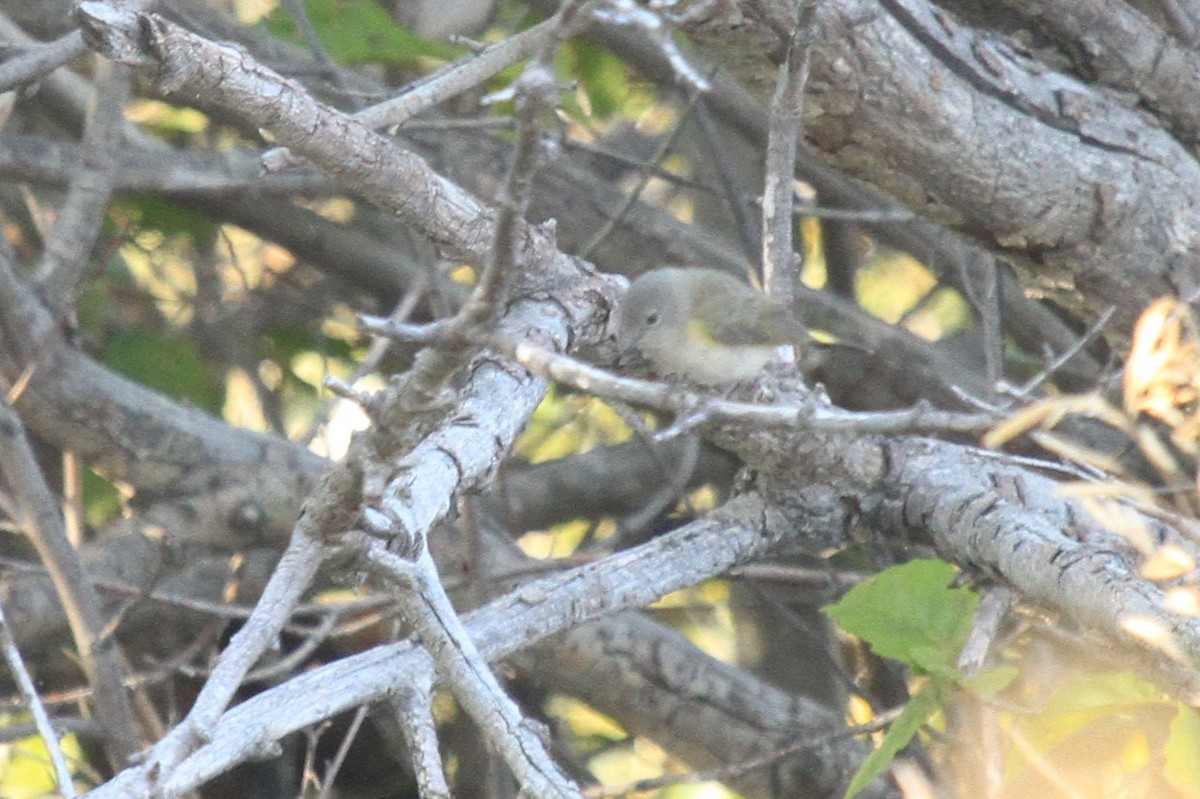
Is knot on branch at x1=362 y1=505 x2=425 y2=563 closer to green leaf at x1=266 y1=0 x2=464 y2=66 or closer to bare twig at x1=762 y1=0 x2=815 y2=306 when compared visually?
bare twig at x1=762 y1=0 x2=815 y2=306

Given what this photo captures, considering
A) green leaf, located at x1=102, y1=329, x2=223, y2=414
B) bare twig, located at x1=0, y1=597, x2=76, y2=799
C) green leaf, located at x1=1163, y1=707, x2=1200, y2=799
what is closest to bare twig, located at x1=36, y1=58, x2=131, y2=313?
green leaf, located at x1=102, y1=329, x2=223, y2=414

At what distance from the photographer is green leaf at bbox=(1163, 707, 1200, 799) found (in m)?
1.50

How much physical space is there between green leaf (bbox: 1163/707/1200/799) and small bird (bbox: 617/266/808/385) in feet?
3.89

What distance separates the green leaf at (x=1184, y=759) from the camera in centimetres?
150

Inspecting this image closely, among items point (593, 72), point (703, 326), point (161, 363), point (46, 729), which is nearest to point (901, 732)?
point (46, 729)

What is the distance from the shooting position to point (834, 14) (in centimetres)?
250

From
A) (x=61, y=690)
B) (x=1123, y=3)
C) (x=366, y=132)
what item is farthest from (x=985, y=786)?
(x=61, y=690)

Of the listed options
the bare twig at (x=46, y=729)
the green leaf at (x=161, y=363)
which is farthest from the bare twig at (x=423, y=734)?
the green leaf at (x=161, y=363)

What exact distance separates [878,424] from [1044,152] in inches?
67.3

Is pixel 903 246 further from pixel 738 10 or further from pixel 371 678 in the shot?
pixel 371 678

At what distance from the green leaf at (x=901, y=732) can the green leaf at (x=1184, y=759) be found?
14.4 inches

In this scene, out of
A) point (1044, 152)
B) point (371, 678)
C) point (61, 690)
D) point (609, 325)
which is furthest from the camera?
point (61, 690)

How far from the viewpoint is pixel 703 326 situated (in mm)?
3338

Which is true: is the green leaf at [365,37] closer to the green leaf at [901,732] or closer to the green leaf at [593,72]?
the green leaf at [593,72]
